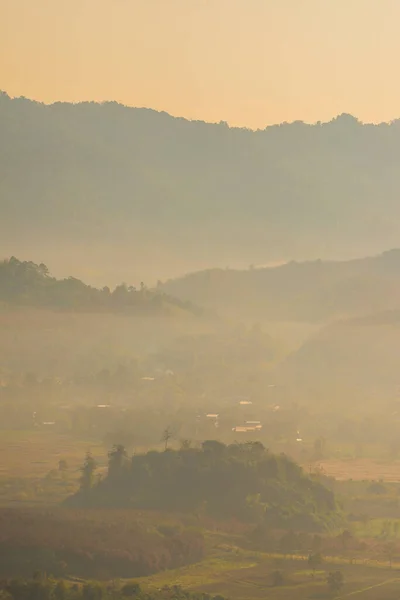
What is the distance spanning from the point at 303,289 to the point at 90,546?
107291mm

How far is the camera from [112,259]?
183000 millimetres

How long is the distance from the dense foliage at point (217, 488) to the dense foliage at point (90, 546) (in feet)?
8.49

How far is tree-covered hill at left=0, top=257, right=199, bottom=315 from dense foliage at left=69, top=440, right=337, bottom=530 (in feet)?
158

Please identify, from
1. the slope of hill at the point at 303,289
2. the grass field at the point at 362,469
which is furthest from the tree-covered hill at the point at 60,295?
the grass field at the point at 362,469

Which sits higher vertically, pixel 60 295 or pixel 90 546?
pixel 60 295

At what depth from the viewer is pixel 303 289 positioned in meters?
139

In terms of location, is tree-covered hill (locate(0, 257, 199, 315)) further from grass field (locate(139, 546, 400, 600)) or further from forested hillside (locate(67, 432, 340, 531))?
grass field (locate(139, 546, 400, 600))

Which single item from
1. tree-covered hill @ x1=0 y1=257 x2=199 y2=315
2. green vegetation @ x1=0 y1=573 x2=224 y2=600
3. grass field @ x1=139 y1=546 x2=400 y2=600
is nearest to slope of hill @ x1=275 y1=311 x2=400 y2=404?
tree-covered hill @ x1=0 y1=257 x2=199 y2=315

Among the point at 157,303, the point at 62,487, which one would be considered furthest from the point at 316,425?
the point at 157,303

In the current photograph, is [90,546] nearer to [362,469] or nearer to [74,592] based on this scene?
[74,592]

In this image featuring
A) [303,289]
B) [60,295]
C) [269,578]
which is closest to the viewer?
[269,578]

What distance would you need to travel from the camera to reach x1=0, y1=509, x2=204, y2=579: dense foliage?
1252 inches

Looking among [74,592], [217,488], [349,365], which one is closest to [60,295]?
[349,365]

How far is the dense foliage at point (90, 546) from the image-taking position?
104 ft
